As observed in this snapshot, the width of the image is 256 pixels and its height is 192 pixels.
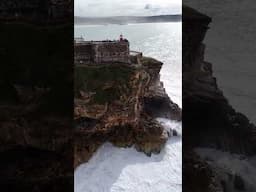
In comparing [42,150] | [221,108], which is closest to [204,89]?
[221,108]

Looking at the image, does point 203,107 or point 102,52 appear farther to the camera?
point 102,52

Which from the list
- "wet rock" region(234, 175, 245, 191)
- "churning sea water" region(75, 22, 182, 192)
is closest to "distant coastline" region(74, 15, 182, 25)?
"churning sea water" region(75, 22, 182, 192)

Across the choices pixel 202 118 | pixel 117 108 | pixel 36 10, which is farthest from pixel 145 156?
pixel 36 10

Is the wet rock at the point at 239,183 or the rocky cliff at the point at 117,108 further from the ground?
the rocky cliff at the point at 117,108

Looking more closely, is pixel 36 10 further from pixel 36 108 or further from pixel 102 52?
pixel 102 52

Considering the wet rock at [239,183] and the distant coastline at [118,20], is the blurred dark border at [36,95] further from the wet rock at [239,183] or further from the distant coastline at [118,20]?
the wet rock at [239,183]

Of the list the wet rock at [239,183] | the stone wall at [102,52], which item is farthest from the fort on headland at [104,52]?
the wet rock at [239,183]
